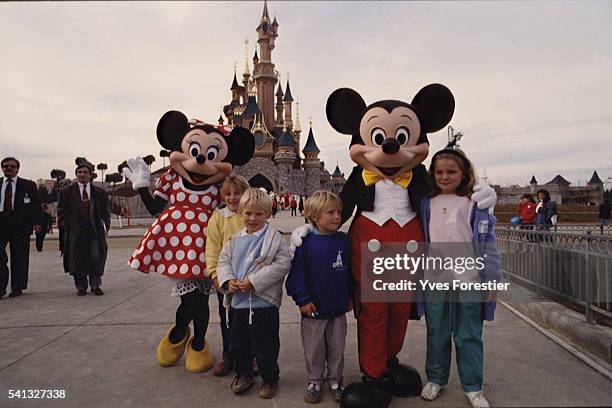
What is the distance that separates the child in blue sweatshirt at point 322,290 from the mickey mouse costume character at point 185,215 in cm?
82

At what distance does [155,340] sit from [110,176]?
25.9 meters

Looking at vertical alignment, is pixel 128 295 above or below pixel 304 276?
below

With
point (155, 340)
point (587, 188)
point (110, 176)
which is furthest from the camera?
point (587, 188)

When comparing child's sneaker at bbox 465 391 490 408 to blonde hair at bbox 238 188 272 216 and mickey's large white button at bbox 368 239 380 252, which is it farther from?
blonde hair at bbox 238 188 272 216

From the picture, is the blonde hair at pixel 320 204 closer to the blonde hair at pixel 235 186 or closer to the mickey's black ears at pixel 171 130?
the blonde hair at pixel 235 186

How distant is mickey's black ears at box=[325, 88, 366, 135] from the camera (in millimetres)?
2764

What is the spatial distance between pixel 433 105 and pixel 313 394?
6.89 feet

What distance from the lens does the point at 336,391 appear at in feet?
7.88

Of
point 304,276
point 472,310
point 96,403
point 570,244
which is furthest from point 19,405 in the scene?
point 570,244

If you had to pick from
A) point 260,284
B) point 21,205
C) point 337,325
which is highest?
point 21,205

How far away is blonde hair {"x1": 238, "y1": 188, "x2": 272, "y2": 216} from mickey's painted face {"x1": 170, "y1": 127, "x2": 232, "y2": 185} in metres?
0.57

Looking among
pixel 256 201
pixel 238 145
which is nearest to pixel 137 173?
pixel 238 145

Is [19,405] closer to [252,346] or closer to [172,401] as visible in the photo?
[172,401]

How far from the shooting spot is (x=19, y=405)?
232cm
